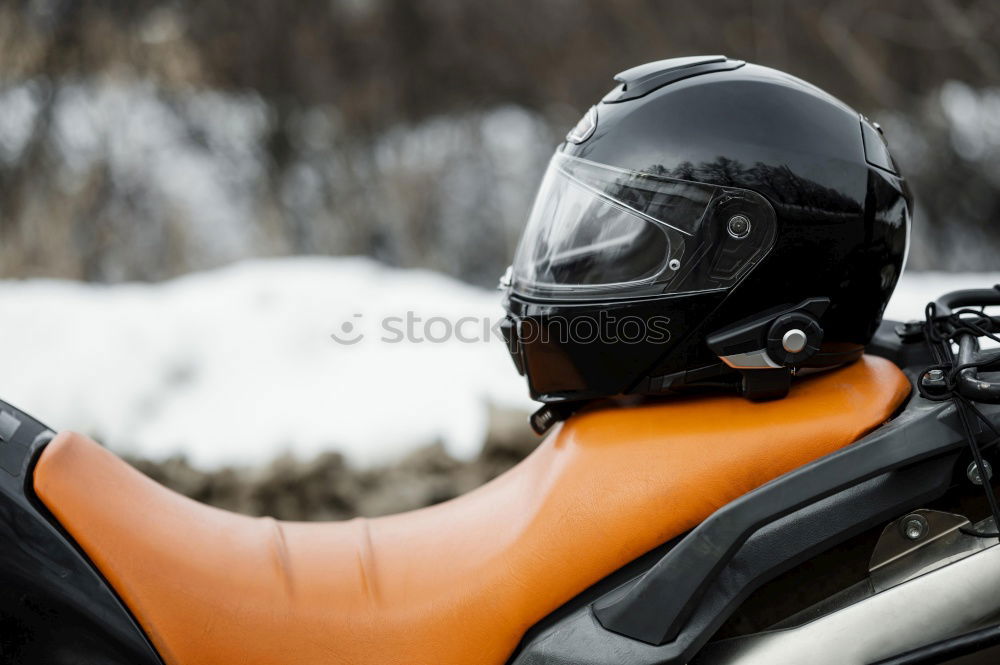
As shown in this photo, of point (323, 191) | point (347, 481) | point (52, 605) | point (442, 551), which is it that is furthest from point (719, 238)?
point (323, 191)

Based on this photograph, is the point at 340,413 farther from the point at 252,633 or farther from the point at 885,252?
the point at 885,252

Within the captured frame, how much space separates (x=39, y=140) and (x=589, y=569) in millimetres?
7646

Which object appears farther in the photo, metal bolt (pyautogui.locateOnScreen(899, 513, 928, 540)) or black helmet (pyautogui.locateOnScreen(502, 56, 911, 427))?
black helmet (pyautogui.locateOnScreen(502, 56, 911, 427))

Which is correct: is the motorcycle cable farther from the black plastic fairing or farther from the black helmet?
the black plastic fairing

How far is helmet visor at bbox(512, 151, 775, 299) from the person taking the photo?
1294mm

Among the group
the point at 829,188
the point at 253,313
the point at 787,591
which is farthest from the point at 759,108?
the point at 253,313

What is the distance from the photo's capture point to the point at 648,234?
4.34 feet

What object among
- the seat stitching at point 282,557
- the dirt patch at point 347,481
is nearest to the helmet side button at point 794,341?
the seat stitching at point 282,557

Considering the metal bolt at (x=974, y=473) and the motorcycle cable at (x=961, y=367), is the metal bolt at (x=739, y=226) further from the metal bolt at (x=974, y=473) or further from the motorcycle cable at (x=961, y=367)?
the metal bolt at (x=974, y=473)

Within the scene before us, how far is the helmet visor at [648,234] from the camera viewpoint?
1.29m

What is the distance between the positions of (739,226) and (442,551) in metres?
0.65

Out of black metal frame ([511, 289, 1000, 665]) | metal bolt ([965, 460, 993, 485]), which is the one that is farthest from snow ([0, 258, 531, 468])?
metal bolt ([965, 460, 993, 485])

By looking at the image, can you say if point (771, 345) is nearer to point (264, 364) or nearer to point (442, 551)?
point (442, 551)

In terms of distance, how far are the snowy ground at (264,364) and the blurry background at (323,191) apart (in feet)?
0.04
